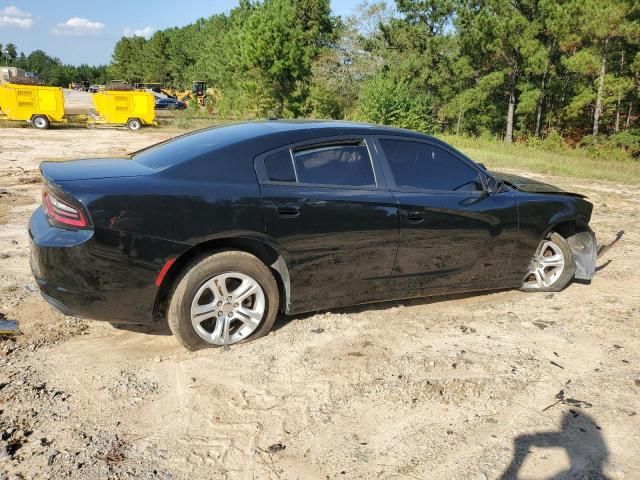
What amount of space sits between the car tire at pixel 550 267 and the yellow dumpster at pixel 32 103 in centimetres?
2309

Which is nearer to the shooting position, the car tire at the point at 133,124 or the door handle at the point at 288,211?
the door handle at the point at 288,211

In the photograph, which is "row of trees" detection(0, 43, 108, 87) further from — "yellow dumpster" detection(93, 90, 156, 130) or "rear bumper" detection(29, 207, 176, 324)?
"rear bumper" detection(29, 207, 176, 324)

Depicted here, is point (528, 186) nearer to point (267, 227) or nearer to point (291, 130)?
point (291, 130)

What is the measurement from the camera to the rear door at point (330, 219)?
3818 millimetres

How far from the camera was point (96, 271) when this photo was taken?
336cm

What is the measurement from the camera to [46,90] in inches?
909

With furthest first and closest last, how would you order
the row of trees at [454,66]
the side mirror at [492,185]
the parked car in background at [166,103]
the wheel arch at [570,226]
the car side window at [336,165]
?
the parked car in background at [166,103], the row of trees at [454,66], the wheel arch at [570,226], the side mirror at [492,185], the car side window at [336,165]

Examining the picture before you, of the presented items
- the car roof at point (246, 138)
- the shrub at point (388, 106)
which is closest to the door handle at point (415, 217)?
the car roof at point (246, 138)

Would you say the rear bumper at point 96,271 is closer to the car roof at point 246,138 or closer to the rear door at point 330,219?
the car roof at point 246,138

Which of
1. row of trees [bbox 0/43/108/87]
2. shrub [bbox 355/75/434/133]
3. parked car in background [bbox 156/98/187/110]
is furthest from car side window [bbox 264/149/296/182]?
row of trees [bbox 0/43/108/87]

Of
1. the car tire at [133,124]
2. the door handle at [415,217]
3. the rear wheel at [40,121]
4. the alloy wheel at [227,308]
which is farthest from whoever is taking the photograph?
the car tire at [133,124]

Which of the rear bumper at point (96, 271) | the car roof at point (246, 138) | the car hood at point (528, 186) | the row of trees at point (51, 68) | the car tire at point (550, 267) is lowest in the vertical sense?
the car tire at point (550, 267)

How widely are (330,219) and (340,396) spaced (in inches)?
50.0

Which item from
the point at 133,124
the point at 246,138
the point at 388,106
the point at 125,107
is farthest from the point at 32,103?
the point at 246,138
